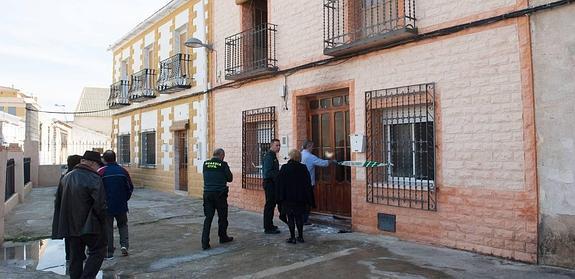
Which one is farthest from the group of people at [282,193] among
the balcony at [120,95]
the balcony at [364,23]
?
the balcony at [120,95]

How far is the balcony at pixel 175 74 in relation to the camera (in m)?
13.0

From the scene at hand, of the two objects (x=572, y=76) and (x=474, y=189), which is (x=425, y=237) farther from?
(x=572, y=76)

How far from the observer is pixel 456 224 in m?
6.25

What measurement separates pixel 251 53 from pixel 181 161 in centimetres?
532

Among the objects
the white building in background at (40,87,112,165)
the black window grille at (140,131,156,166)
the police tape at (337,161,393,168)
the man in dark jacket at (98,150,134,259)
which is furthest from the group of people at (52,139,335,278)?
the white building in background at (40,87,112,165)

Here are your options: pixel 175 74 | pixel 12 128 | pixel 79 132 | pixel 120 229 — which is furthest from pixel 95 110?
pixel 120 229

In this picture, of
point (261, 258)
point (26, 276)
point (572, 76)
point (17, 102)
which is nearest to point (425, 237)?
point (261, 258)

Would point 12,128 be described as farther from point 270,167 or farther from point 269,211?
point 269,211

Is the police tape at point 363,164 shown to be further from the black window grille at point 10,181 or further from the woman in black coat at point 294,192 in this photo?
the black window grille at point 10,181

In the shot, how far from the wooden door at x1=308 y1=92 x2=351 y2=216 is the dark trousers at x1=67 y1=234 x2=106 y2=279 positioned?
4566mm

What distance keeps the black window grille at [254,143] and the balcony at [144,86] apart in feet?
20.1

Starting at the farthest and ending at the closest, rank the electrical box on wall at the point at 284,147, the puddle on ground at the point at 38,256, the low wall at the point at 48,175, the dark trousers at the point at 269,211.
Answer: the low wall at the point at 48,175, the electrical box on wall at the point at 284,147, the dark trousers at the point at 269,211, the puddle on ground at the point at 38,256

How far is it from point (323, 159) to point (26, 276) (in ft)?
17.1

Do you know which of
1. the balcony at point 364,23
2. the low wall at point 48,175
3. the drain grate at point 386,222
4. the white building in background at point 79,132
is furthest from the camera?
the white building in background at point 79,132
